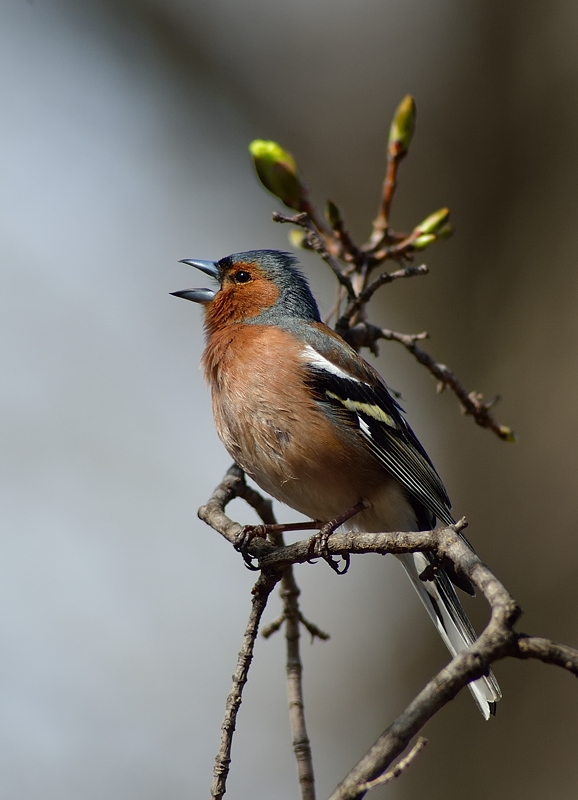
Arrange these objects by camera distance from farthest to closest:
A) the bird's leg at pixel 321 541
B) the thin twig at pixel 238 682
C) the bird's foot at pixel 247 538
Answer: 1. the bird's foot at pixel 247 538
2. the bird's leg at pixel 321 541
3. the thin twig at pixel 238 682

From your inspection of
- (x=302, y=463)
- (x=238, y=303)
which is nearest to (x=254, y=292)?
(x=238, y=303)

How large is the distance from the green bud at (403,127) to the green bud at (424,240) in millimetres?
455

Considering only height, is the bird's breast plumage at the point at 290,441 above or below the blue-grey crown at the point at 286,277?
below

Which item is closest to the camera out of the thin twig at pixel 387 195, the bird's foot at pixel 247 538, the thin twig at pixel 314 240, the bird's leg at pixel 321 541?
the bird's leg at pixel 321 541

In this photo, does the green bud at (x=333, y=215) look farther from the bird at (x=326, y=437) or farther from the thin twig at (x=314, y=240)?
the bird at (x=326, y=437)

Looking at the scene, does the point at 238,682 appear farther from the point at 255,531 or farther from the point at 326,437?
the point at 326,437

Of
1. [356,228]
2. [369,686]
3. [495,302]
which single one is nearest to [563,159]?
[495,302]

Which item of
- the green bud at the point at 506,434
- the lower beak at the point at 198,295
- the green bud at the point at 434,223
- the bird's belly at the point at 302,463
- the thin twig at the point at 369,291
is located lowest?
the green bud at the point at 506,434

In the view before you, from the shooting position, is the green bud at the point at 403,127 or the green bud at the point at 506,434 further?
the green bud at the point at 506,434

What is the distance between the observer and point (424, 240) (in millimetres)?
4344

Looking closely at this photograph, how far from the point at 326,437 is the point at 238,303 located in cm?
120

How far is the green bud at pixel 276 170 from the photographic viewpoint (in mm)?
3930

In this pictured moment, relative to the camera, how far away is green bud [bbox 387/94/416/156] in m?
4.11

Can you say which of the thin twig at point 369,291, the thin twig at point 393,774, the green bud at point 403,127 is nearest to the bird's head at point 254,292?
the thin twig at point 369,291
